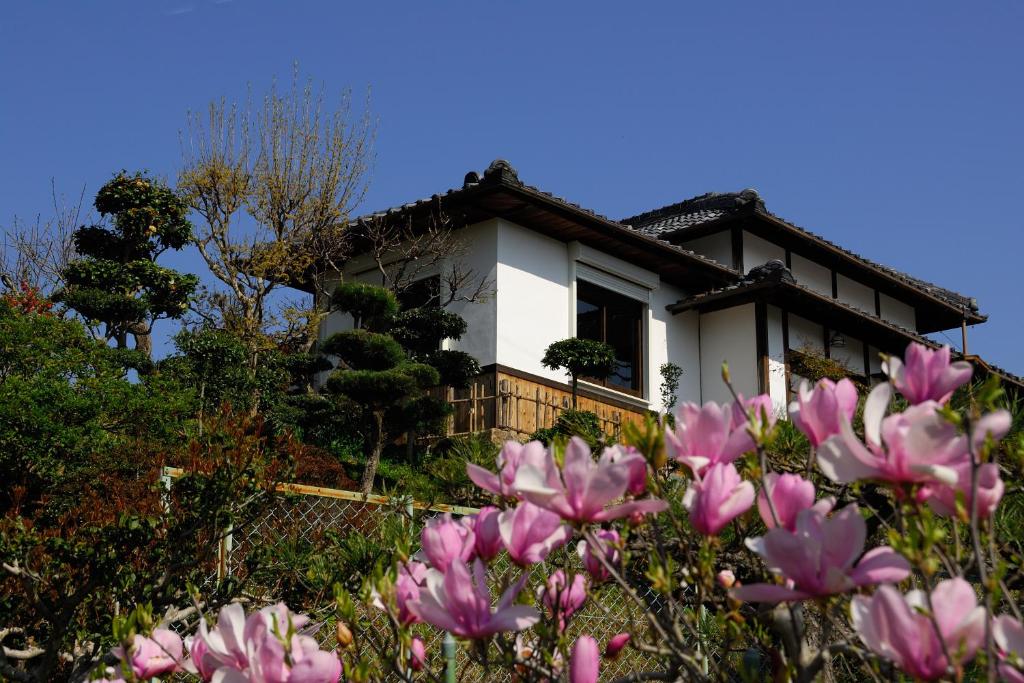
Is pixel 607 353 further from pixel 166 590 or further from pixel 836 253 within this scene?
pixel 166 590

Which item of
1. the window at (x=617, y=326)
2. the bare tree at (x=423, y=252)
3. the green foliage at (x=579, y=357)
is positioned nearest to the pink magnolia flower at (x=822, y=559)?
the green foliage at (x=579, y=357)

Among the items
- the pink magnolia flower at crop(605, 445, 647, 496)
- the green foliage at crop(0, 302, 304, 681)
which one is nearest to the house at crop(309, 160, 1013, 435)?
the green foliage at crop(0, 302, 304, 681)

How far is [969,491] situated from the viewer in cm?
120

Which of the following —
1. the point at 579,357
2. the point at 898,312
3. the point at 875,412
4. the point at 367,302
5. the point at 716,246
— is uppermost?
the point at 716,246

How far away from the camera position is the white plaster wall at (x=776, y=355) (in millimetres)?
14398

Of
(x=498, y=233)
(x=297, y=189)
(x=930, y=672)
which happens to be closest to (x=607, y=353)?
(x=498, y=233)

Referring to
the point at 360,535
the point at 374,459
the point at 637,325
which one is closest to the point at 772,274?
the point at 637,325

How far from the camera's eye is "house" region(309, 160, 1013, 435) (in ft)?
40.5

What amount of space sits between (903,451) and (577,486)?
389 millimetres

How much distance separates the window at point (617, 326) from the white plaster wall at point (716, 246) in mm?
1992

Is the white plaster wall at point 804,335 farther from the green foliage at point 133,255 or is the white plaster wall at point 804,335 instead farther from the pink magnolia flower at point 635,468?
the pink magnolia flower at point 635,468

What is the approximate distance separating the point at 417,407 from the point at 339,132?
21.7ft

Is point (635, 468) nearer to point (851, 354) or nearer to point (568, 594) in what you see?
point (568, 594)

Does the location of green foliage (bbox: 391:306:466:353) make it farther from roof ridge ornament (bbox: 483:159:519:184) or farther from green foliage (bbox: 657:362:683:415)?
green foliage (bbox: 657:362:683:415)
